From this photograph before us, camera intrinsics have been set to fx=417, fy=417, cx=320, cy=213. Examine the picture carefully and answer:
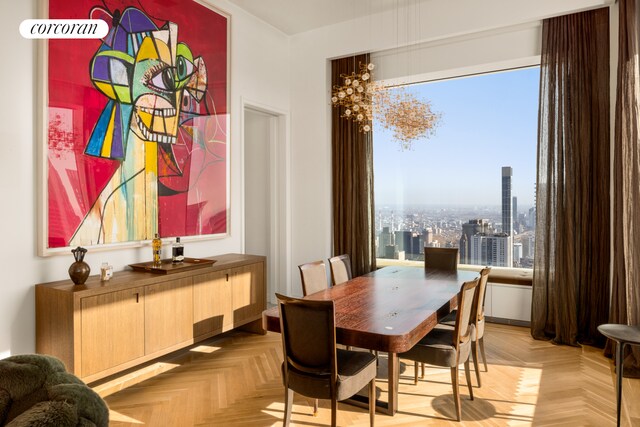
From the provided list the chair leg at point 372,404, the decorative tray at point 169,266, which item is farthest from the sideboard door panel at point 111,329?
the chair leg at point 372,404

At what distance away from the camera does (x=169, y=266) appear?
374 centimetres

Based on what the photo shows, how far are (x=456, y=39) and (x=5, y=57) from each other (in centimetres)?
451

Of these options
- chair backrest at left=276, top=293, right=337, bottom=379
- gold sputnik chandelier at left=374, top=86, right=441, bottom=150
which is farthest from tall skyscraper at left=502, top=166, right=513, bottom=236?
chair backrest at left=276, top=293, right=337, bottom=379

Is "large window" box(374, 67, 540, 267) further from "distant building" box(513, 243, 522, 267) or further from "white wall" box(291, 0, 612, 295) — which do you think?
"white wall" box(291, 0, 612, 295)

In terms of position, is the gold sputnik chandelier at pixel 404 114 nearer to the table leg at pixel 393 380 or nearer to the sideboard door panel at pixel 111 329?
the table leg at pixel 393 380

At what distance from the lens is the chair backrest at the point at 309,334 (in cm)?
224

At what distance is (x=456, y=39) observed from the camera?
5.04 m

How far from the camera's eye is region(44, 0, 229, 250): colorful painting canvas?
10.6 feet

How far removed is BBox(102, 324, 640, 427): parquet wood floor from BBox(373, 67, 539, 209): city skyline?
2.11 meters

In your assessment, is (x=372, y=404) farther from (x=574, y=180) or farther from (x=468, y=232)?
(x=468, y=232)

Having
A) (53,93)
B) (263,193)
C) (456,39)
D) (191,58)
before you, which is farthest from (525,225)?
(53,93)

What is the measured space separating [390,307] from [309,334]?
2.53 ft

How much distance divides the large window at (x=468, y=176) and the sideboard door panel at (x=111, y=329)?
3364 millimetres

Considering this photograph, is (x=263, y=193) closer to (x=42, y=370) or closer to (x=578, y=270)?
(x=578, y=270)
